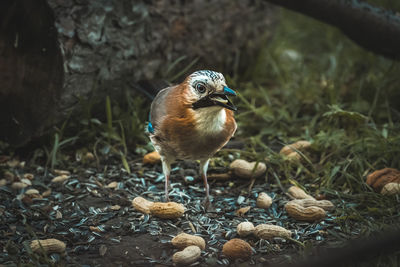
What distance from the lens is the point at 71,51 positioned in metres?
3.52

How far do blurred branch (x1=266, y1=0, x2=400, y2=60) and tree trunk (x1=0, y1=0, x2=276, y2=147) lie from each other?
1.11 metres

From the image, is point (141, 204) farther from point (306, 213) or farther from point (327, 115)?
point (327, 115)

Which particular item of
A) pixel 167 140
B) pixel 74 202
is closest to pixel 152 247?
pixel 167 140

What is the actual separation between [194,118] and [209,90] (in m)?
0.25

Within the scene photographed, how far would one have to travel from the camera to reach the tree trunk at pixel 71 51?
3.46 metres

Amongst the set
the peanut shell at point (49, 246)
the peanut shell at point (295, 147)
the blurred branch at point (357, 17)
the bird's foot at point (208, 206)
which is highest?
the blurred branch at point (357, 17)

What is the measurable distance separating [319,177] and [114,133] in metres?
1.76

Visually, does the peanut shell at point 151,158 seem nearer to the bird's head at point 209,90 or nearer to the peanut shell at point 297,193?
the peanut shell at point 297,193

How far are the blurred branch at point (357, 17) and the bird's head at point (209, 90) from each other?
1.73 m

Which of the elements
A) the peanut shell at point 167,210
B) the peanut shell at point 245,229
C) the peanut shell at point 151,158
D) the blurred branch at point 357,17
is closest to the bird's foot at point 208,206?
the peanut shell at point 167,210

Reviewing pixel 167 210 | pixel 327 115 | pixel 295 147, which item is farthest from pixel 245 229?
pixel 327 115

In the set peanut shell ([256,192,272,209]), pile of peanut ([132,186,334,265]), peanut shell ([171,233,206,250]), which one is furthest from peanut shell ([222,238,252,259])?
peanut shell ([256,192,272,209])

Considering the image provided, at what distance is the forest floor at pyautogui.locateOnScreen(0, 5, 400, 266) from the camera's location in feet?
8.75

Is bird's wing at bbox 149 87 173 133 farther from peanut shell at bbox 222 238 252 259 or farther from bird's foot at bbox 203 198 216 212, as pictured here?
peanut shell at bbox 222 238 252 259
